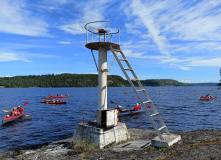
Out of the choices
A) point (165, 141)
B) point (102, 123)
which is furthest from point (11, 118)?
point (165, 141)

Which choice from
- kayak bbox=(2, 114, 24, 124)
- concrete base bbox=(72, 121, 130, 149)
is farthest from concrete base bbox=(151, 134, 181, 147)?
kayak bbox=(2, 114, 24, 124)

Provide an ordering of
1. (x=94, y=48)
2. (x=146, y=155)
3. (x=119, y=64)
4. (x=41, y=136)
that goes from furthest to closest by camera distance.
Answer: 1. (x=41, y=136)
2. (x=94, y=48)
3. (x=119, y=64)
4. (x=146, y=155)

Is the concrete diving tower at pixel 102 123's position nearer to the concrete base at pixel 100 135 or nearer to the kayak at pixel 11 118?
the concrete base at pixel 100 135

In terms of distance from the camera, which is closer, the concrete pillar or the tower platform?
the tower platform

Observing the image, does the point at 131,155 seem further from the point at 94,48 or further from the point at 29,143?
the point at 29,143

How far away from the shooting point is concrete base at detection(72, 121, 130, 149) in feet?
31.7

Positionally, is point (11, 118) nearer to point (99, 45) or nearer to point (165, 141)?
point (99, 45)

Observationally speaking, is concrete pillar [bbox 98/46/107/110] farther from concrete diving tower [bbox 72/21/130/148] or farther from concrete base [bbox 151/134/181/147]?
concrete base [bbox 151/134/181/147]

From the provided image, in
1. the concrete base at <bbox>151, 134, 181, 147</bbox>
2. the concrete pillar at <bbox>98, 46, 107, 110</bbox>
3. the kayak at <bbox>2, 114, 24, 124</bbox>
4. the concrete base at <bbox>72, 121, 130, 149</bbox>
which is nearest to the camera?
the concrete base at <bbox>151, 134, 181, 147</bbox>

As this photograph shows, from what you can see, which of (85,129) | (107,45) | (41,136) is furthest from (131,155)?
(41,136)

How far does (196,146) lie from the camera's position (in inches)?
308

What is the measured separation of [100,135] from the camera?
961 centimetres

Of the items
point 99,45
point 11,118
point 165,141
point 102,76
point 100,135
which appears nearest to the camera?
point 165,141

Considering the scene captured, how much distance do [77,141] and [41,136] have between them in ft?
33.0
